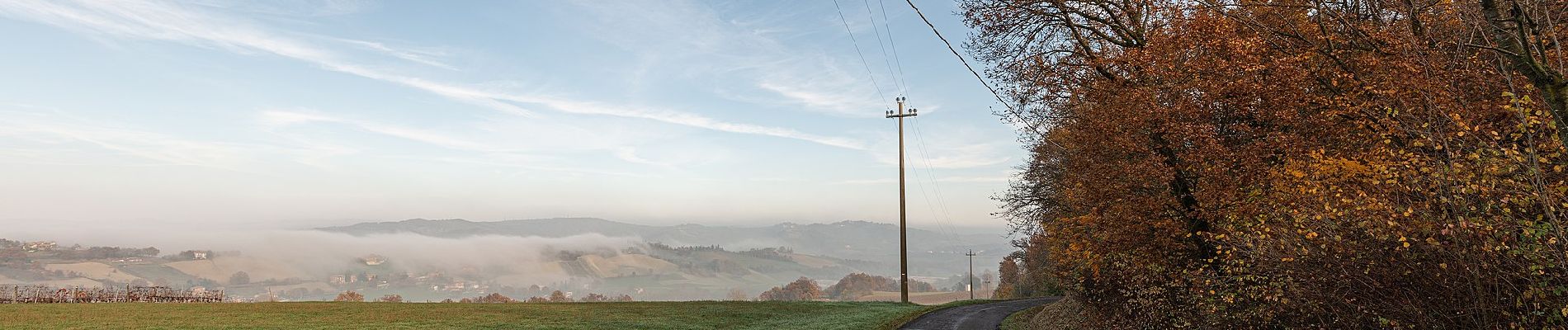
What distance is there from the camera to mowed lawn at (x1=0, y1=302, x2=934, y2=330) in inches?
1072

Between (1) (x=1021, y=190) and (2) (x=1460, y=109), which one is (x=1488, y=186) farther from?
(1) (x=1021, y=190)

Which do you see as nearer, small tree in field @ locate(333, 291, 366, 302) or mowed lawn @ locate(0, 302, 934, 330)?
mowed lawn @ locate(0, 302, 934, 330)

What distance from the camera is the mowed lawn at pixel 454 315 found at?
27.2 meters

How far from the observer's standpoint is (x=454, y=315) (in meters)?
32.5

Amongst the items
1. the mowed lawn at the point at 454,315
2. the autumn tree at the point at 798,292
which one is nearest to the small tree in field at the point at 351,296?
the mowed lawn at the point at 454,315

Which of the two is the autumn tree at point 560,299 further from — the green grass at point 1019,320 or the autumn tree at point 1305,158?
the autumn tree at point 1305,158

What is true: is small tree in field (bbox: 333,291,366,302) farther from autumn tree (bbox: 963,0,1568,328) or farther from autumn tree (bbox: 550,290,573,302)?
autumn tree (bbox: 963,0,1568,328)

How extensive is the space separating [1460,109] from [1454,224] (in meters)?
4.54

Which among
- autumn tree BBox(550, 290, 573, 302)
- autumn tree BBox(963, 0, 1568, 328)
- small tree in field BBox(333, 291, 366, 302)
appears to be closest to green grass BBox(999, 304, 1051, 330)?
autumn tree BBox(963, 0, 1568, 328)

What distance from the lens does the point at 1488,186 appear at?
7.89 meters

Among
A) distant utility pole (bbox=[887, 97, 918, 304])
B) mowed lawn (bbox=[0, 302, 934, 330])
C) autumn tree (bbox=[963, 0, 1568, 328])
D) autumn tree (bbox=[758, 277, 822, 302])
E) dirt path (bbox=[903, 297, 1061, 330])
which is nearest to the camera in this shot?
autumn tree (bbox=[963, 0, 1568, 328])

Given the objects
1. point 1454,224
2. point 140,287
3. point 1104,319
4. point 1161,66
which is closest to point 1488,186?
point 1454,224

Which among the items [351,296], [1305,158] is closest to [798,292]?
[351,296]

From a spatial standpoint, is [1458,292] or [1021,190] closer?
[1458,292]
